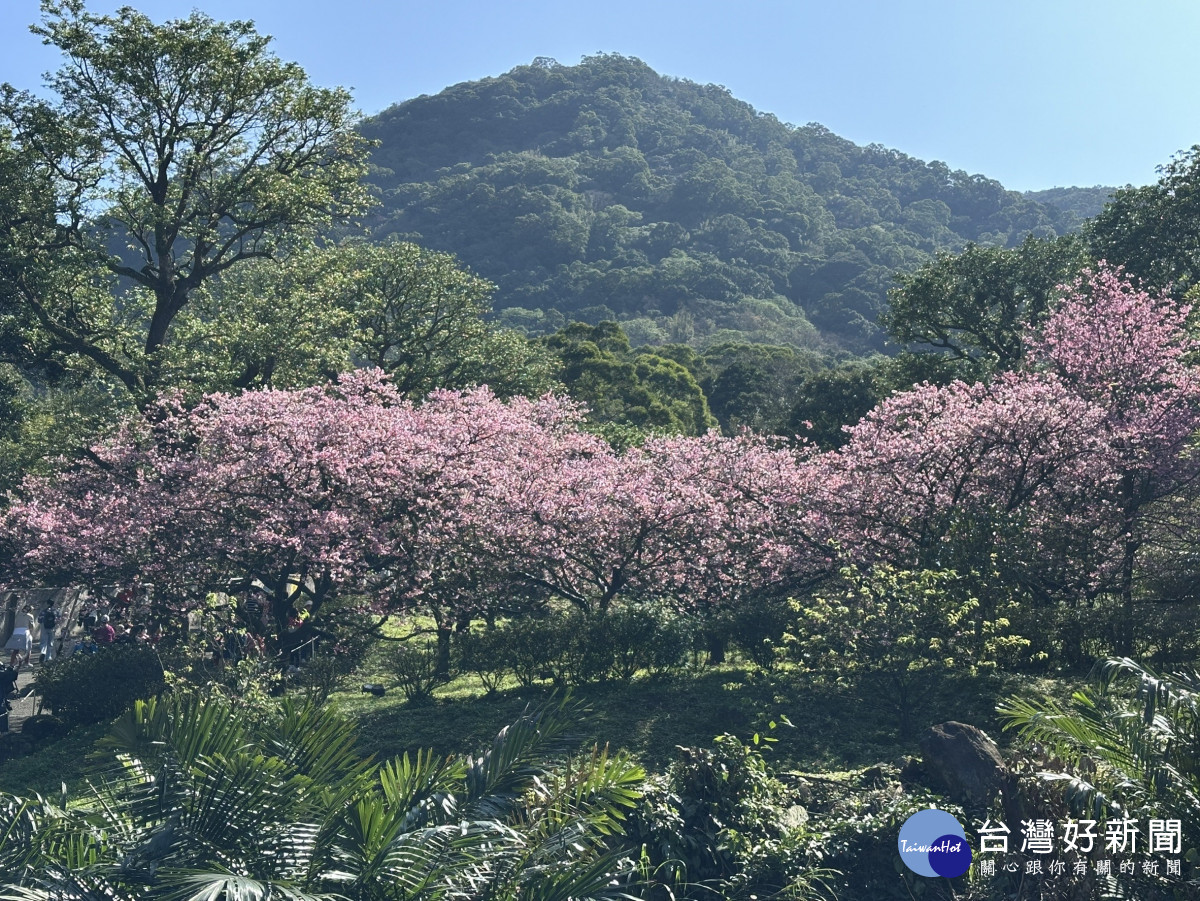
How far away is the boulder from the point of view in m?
8.33

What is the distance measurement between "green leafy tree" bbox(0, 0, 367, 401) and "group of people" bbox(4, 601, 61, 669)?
539 cm

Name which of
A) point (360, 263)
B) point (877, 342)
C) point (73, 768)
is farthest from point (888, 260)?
point (73, 768)

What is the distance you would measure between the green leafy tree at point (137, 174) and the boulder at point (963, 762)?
16.1 meters

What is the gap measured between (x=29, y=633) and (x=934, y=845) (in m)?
20.0

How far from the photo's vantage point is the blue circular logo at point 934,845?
296 inches

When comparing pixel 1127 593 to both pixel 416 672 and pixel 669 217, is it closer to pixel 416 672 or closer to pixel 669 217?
pixel 416 672

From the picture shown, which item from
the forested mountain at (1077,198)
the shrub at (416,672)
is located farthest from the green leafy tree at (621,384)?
the forested mountain at (1077,198)

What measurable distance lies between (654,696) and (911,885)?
542cm

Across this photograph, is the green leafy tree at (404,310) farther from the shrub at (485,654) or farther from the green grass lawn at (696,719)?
the green grass lawn at (696,719)

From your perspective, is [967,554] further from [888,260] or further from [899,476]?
[888,260]

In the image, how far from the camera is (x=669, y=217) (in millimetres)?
154750

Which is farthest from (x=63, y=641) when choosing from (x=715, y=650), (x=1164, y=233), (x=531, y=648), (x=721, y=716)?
(x=1164, y=233)

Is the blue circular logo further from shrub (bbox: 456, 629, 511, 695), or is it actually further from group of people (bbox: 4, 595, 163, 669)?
group of people (bbox: 4, 595, 163, 669)

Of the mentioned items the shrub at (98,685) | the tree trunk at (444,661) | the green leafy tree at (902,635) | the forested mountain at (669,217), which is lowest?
the shrub at (98,685)
